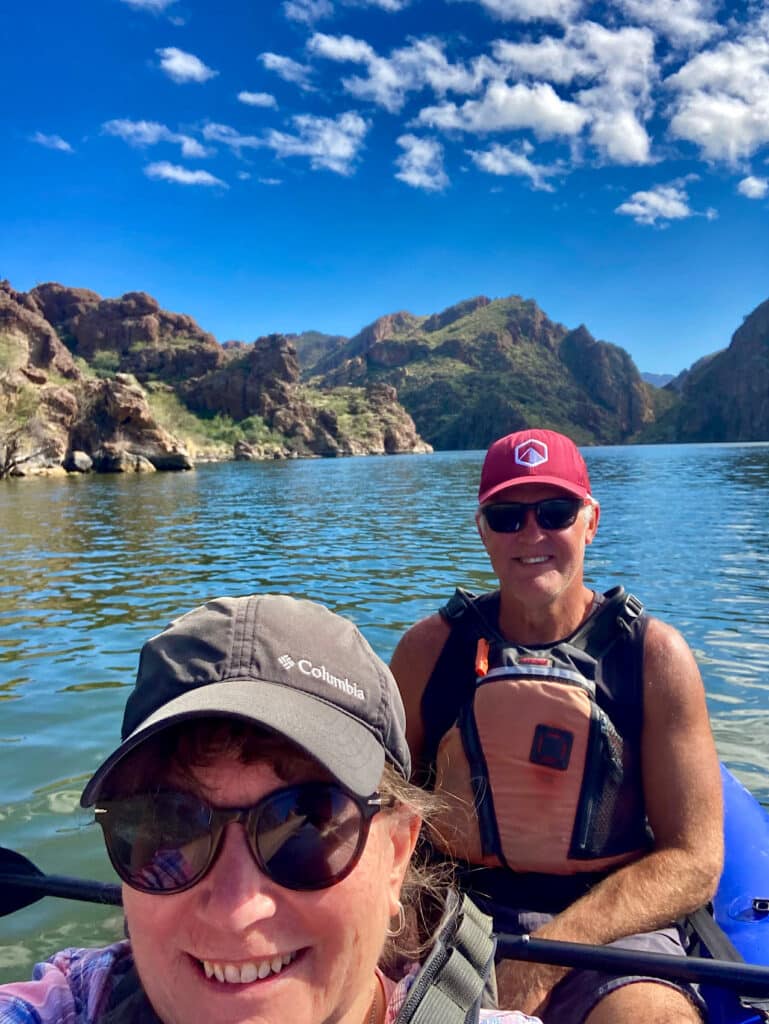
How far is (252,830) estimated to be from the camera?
1.31m

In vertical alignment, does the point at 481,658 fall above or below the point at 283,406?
below

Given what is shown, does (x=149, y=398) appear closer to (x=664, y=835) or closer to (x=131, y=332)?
(x=131, y=332)

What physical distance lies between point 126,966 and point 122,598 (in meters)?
11.5

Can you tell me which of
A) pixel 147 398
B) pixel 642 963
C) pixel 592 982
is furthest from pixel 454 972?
pixel 147 398

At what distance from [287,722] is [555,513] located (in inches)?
86.4

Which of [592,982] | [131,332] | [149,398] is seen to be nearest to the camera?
[592,982]

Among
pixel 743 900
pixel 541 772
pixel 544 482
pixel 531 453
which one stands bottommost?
pixel 743 900

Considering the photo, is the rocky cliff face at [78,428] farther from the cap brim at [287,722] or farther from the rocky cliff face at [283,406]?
the rocky cliff face at [283,406]

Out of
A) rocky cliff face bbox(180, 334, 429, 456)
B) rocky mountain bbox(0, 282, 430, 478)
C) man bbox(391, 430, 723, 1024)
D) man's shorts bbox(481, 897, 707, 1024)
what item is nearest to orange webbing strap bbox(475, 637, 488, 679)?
man bbox(391, 430, 723, 1024)

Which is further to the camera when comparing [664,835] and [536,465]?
[536,465]

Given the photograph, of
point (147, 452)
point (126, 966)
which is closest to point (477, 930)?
point (126, 966)

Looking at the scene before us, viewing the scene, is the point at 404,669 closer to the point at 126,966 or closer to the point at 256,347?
the point at 126,966

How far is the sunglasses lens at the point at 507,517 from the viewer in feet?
10.8

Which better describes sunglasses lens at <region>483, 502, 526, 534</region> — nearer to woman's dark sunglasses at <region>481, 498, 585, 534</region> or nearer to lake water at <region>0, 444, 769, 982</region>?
woman's dark sunglasses at <region>481, 498, 585, 534</region>
